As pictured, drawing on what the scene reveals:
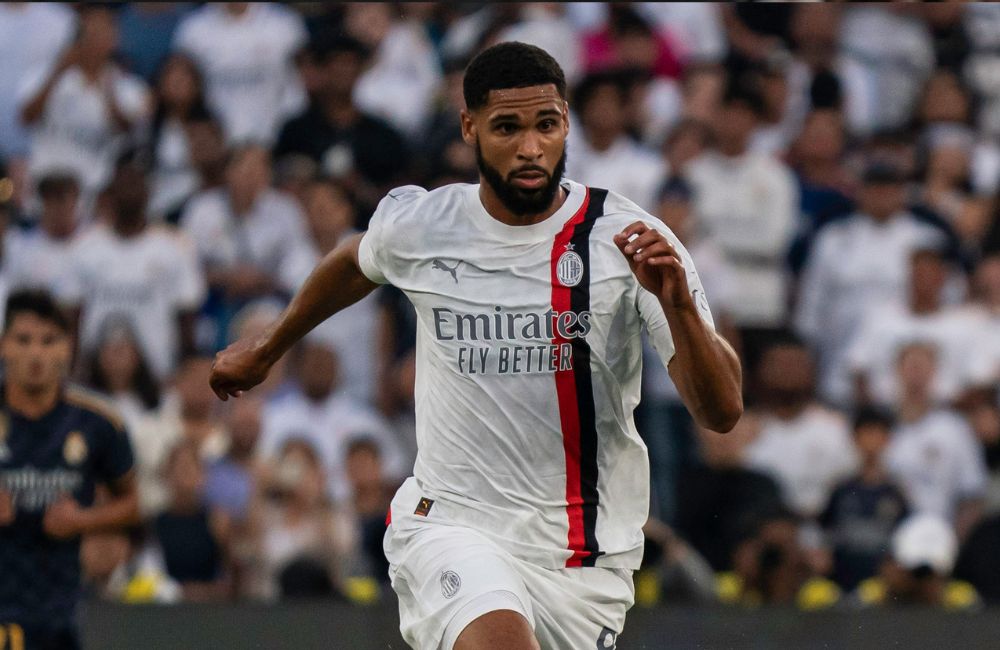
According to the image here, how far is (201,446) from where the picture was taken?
10328 mm

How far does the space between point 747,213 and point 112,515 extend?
5407 mm

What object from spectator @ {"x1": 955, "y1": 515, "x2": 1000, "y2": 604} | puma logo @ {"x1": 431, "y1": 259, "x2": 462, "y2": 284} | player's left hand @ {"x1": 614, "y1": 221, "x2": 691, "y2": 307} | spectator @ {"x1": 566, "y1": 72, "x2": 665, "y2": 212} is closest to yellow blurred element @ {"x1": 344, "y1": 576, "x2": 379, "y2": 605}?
spectator @ {"x1": 566, "y1": 72, "x2": 665, "y2": 212}

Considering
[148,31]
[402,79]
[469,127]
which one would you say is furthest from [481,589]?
[148,31]

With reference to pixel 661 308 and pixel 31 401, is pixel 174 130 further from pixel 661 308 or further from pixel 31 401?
pixel 661 308

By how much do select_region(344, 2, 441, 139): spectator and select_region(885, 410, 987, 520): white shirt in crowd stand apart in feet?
13.3

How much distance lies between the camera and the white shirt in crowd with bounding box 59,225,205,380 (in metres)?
10.9

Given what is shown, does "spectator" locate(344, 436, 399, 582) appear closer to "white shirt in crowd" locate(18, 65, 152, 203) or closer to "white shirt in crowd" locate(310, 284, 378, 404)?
"white shirt in crowd" locate(310, 284, 378, 404)

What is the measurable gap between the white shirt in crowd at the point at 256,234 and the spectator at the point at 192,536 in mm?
1646

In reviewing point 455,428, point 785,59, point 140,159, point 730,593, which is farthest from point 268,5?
point 455,428

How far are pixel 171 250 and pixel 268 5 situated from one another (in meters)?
2.18

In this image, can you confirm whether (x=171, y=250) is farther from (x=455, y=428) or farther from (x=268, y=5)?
(x=455, y=428)

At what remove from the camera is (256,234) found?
1132 cm

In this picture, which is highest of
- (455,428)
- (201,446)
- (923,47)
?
(923,47)

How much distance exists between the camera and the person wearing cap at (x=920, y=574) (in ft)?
30.6
